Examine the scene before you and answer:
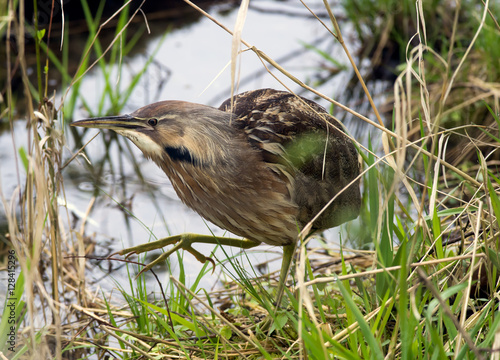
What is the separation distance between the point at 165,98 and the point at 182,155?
6.59ft

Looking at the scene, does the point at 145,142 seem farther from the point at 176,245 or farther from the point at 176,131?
the point at 176,245

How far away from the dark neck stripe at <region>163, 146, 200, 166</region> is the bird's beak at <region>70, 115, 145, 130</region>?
0.11 metres

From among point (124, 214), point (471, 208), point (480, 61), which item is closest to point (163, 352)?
point (471, 208)

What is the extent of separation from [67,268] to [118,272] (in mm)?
223

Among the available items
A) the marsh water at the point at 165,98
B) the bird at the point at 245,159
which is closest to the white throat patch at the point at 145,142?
the bird at the point at 245,159

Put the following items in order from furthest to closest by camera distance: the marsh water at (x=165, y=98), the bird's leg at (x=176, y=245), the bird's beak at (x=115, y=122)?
the marsh water at (x=165, y=98), the bird's leg at (x=176, y=245), the bird's beak at (x=115, y=122)

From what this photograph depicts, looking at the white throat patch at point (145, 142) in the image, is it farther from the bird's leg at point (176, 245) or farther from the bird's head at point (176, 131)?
the bird's leg at point (176, 245)

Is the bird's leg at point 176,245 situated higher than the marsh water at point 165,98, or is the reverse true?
the marsh water at point 165,98

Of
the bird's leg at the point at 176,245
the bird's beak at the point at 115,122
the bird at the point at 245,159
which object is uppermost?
the bird's beak at the point at 115,122

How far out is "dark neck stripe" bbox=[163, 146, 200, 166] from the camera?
1956 millimetres

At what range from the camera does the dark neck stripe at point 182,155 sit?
196 cm

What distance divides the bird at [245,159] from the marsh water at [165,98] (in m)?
0.25

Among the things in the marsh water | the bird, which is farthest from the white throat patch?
the marsh water

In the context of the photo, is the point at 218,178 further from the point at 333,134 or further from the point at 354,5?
the point at 354,5
